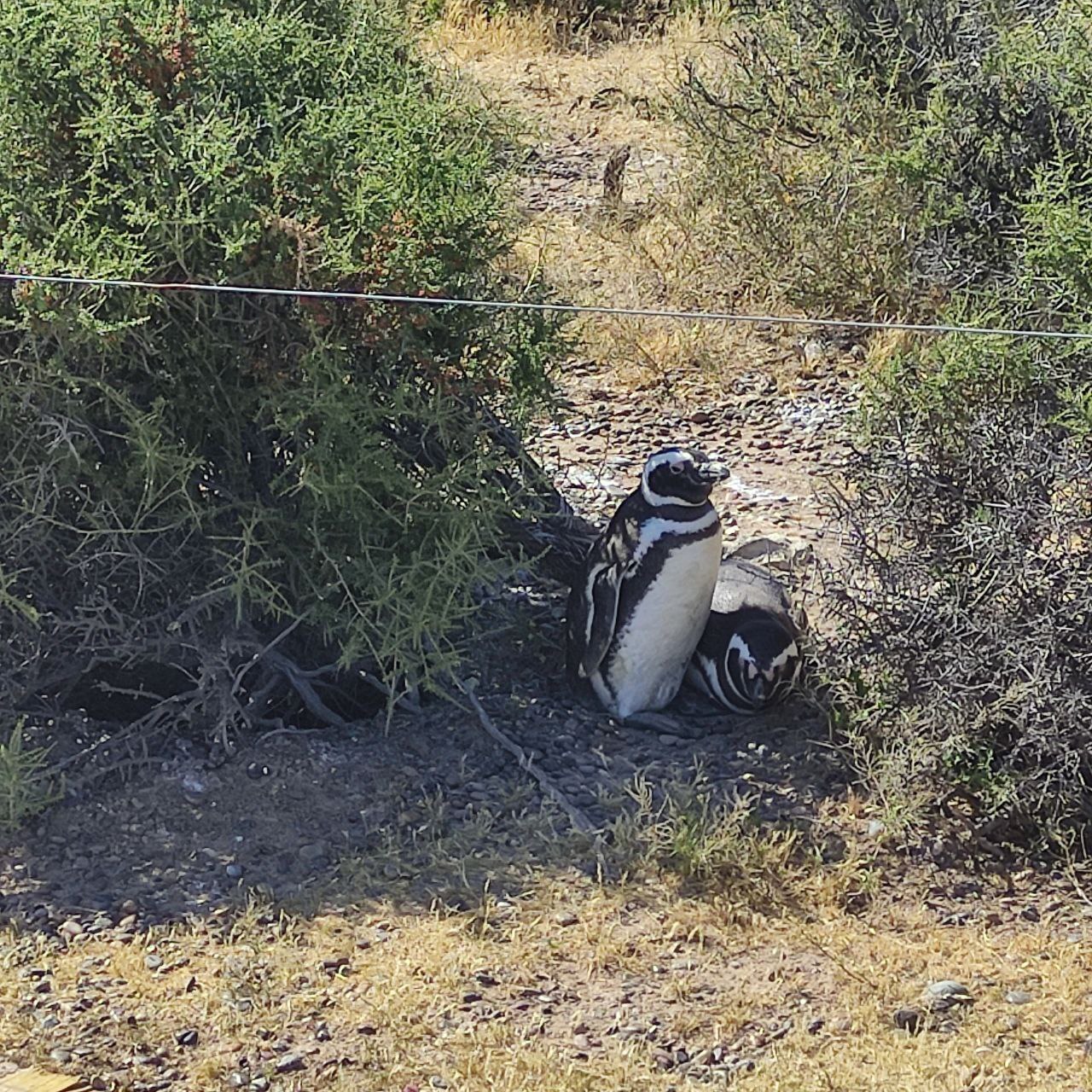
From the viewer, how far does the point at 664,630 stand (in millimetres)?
4957

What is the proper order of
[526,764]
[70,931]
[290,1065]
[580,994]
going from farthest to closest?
[526,764] < [70,931] < [580,994] < [290,1065]

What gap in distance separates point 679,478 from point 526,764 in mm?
898

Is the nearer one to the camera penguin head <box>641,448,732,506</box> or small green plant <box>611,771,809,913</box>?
small green plant <box>611,771,809,913</box>

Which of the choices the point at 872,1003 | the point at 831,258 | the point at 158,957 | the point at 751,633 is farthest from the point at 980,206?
the point at 158,957

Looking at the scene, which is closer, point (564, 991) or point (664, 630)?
point (564, 991)

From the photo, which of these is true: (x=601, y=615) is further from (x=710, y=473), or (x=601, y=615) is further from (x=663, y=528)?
(x=710, y=473)

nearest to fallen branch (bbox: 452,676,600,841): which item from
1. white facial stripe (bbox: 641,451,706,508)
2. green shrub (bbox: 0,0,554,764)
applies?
green shrub (bbox: 0,0,554,764)

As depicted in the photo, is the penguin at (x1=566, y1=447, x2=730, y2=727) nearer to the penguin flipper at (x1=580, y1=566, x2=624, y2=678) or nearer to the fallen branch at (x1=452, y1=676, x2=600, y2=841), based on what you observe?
the penguin flipper at (x1=580, y1=566, x2=624, y2=678)

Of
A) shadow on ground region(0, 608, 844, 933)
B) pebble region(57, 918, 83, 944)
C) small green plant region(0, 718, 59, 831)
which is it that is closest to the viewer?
pebble region(57, 918, 83, 944)

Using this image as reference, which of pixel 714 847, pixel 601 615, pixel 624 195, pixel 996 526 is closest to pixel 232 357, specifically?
pixel 601 615

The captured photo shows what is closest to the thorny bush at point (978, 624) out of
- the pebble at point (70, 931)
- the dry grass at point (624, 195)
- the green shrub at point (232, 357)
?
the green shrub at point (232, 357)

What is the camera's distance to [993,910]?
4195 millimetres

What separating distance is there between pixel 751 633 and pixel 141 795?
1692 mm

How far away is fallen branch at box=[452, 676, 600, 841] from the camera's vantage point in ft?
A: 14.4
